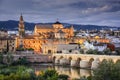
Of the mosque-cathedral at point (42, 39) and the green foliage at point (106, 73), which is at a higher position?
the mosque-cathedral at point (42, 39)

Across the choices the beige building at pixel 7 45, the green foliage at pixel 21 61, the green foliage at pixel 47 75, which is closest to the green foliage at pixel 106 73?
the green foliage at pixel 47 75

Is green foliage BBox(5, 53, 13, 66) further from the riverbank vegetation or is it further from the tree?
the riverbank vegetation

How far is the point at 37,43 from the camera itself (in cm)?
7488

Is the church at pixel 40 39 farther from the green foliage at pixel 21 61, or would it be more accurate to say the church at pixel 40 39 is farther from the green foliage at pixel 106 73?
the green foliage at pixel 106 73

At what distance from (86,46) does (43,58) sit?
8.48 meters

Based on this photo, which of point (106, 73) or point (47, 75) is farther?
point (47, 75)

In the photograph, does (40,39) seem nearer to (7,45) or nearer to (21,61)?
(7,45)

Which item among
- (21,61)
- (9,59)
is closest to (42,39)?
(21,61)

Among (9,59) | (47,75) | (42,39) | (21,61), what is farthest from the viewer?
(42,39)

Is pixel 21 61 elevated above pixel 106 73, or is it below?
above

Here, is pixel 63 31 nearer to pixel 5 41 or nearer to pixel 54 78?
pixel 5 41

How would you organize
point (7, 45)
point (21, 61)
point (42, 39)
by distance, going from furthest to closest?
point (42, 39) < point (7, 45) < point (21, 61)

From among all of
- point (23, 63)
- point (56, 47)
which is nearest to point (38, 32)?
point (56, 47)

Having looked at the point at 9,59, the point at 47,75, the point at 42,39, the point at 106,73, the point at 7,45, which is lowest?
the point at 47,75
